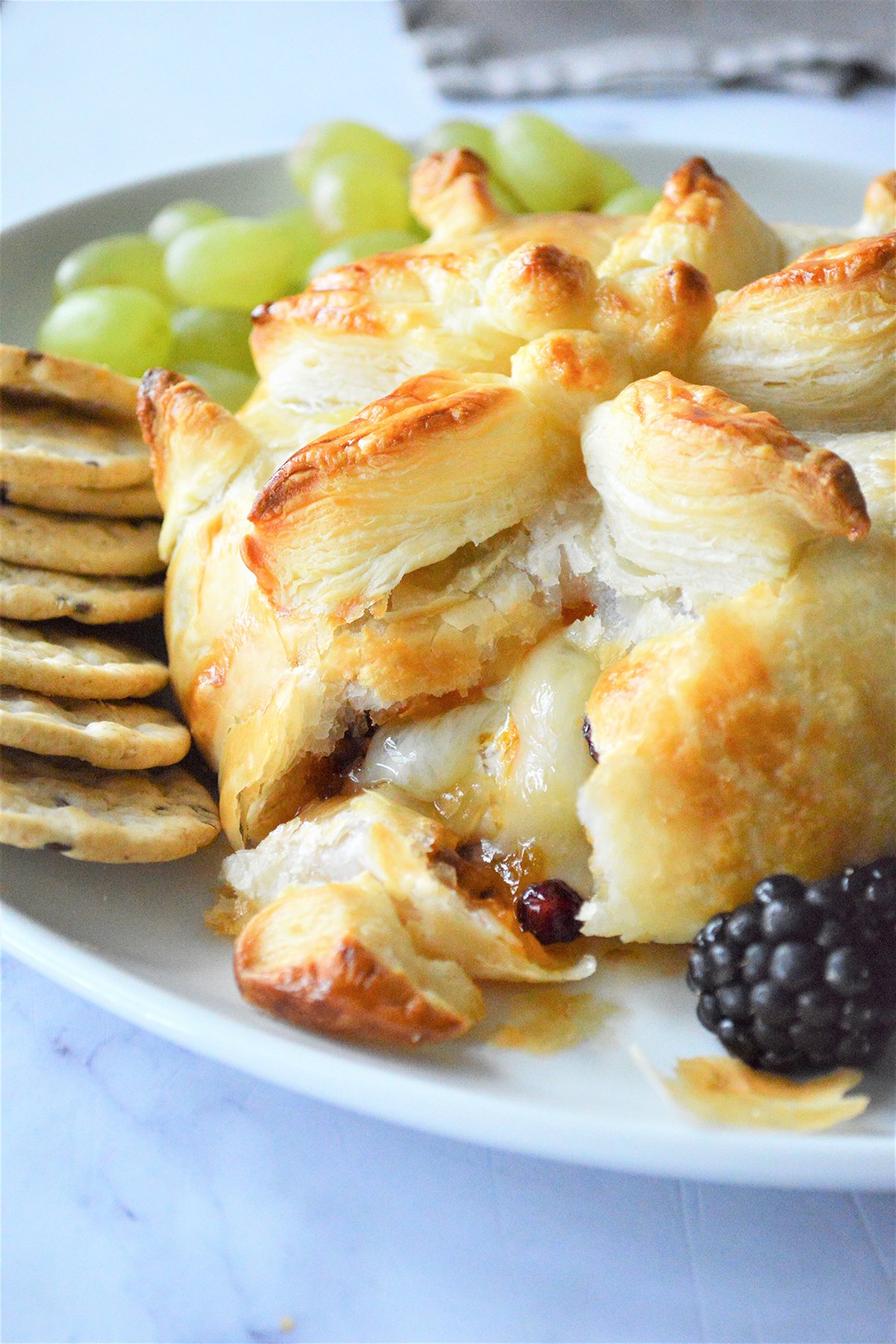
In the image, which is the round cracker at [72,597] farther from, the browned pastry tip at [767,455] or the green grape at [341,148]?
the green grape at [341,148]

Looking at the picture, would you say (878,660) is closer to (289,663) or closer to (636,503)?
(636,503)

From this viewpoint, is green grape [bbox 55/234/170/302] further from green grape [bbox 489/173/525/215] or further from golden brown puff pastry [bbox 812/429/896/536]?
golden brown puff pastry [bbox 812/429/896/536]

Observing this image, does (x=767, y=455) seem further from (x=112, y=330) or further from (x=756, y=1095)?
(x=112, y=330)

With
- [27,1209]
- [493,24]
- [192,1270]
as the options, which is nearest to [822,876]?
[192,1270]

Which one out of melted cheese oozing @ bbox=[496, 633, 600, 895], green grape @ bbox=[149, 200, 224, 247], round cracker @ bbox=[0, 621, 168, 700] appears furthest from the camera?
green grape @ bbox=[149, 200, 224, 247]

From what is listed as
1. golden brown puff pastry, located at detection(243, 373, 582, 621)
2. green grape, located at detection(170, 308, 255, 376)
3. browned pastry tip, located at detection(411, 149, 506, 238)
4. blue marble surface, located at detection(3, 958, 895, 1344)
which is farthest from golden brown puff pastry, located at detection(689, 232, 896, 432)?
green grape, located at detection(170, 308, 255, 376)

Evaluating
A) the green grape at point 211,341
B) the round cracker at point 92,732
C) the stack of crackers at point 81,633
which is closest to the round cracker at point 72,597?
the stack of crackers at point 81,633
